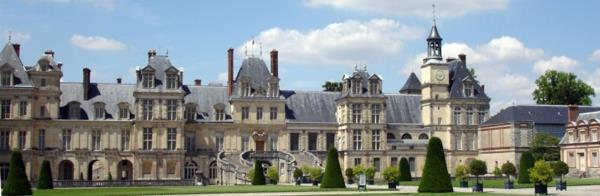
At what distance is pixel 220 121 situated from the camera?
6750 centimetres

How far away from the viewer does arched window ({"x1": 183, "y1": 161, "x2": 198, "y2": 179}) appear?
6588 centimetres

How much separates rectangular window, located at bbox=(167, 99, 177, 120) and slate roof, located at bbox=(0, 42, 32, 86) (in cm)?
1072

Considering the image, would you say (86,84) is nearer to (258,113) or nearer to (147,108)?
(147,108)

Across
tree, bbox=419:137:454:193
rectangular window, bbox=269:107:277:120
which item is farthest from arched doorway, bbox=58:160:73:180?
tree, bbox=419:137:454:193

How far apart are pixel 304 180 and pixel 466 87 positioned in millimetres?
19455

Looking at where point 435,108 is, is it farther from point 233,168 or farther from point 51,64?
point 51,64

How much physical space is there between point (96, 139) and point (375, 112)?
77.3ft

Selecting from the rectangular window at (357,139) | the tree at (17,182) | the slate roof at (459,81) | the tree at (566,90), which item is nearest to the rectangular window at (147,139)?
the rectangular window at (357,139)

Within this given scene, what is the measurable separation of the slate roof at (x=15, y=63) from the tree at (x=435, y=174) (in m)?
37.7

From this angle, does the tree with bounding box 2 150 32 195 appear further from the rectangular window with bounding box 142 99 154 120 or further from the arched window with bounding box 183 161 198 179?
the arched window with bounding box 183 161 198 179

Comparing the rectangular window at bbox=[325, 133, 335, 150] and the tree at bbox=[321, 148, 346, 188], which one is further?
the rectangular window at bbox=[325, 133, 335, 150]

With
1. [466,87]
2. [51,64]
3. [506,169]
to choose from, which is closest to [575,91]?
[466,87]

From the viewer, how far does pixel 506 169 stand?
2173 inches

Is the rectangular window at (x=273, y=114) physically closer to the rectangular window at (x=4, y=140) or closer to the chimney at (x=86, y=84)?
the chimney at (x=86, y=84)
